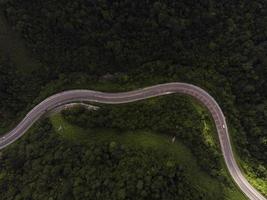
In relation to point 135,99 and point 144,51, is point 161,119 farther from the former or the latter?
point 144,51

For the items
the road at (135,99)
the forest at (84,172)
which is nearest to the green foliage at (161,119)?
the road at (135,99)

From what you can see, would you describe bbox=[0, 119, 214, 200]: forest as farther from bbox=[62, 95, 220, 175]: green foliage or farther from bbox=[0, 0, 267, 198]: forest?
bbox=[0, 0, 267, 198]: forest

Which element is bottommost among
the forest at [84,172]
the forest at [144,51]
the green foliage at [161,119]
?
the forest at [84,172]

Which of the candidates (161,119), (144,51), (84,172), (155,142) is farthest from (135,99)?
(84,172)

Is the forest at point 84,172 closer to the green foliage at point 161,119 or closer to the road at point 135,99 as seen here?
the road at point 135,99

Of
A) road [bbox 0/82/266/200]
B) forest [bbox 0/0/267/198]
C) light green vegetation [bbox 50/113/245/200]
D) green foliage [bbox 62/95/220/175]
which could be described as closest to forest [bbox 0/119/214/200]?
light green vegetation [bbox 50/113/245/200]

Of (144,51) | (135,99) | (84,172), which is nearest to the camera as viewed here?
(84,172)
